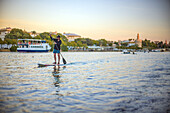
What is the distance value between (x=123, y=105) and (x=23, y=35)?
130414 millimetres

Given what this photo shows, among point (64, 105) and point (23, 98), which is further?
point (23, 98)

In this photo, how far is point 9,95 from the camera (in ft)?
24.5

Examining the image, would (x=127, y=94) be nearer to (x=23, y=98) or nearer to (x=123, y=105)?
(x=123, y=105)

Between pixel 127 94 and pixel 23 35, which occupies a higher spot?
pixel 23 35

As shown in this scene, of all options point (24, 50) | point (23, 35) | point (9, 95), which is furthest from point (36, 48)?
point (9, 95)

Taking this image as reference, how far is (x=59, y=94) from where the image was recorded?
25.3 ft

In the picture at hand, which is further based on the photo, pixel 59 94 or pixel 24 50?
pixel 24 50

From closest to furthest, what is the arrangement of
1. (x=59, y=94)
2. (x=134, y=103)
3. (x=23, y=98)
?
(x=134, y=103) < (x=23, y=98) < (x=59, y=94)

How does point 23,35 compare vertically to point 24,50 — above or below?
above

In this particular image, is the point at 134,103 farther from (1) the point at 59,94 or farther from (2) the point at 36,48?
(2) the point at 36,48

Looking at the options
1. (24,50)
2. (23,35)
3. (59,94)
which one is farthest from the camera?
(23,35)

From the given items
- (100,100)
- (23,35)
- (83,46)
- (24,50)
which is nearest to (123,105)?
(100,100)

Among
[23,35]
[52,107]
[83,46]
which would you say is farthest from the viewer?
[83,46]

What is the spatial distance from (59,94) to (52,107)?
170cm
